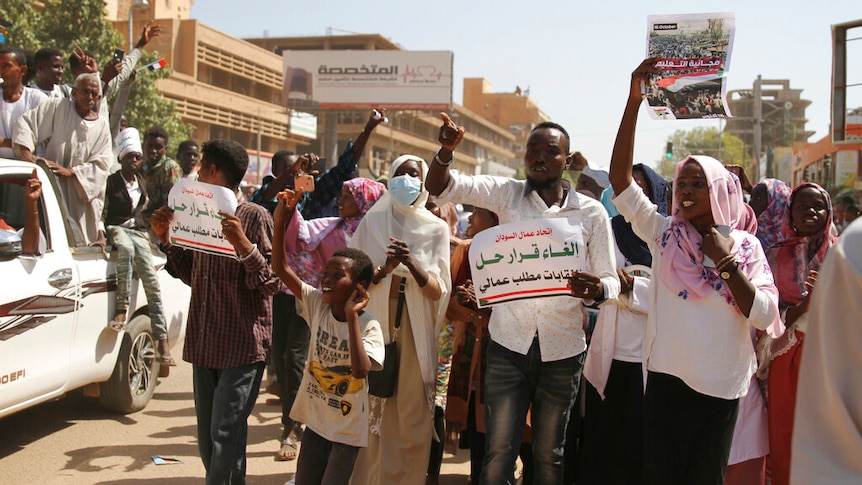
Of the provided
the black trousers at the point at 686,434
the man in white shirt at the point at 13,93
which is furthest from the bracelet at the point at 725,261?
the man in white shirt at the point at 13,93

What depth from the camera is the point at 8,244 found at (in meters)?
4.62

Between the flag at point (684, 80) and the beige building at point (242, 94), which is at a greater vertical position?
the beige building at point (242, 94)

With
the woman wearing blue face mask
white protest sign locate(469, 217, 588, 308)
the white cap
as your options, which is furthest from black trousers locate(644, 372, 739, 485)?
the white cap

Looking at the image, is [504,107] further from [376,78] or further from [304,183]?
[304,183]

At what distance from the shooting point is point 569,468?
5.04 metres

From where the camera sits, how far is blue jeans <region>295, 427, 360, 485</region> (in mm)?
3959

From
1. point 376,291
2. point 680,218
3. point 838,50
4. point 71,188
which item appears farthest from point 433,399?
point 838,50

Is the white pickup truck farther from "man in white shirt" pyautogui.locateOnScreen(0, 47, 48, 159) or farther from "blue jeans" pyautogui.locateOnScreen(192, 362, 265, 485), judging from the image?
"blue jeans" pyautogui.locateOnScreen(192, 362, 265, 485)

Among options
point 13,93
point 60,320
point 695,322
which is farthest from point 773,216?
point 13,93

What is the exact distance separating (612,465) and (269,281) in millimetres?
2255

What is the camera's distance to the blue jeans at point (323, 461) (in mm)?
3959

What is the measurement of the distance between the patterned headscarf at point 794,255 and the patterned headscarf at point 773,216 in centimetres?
3

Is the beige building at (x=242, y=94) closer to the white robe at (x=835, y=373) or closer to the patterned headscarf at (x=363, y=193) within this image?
the patterned headscarf at (x=363, y=193)

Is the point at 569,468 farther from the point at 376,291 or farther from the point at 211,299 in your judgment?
the point at 211,299
